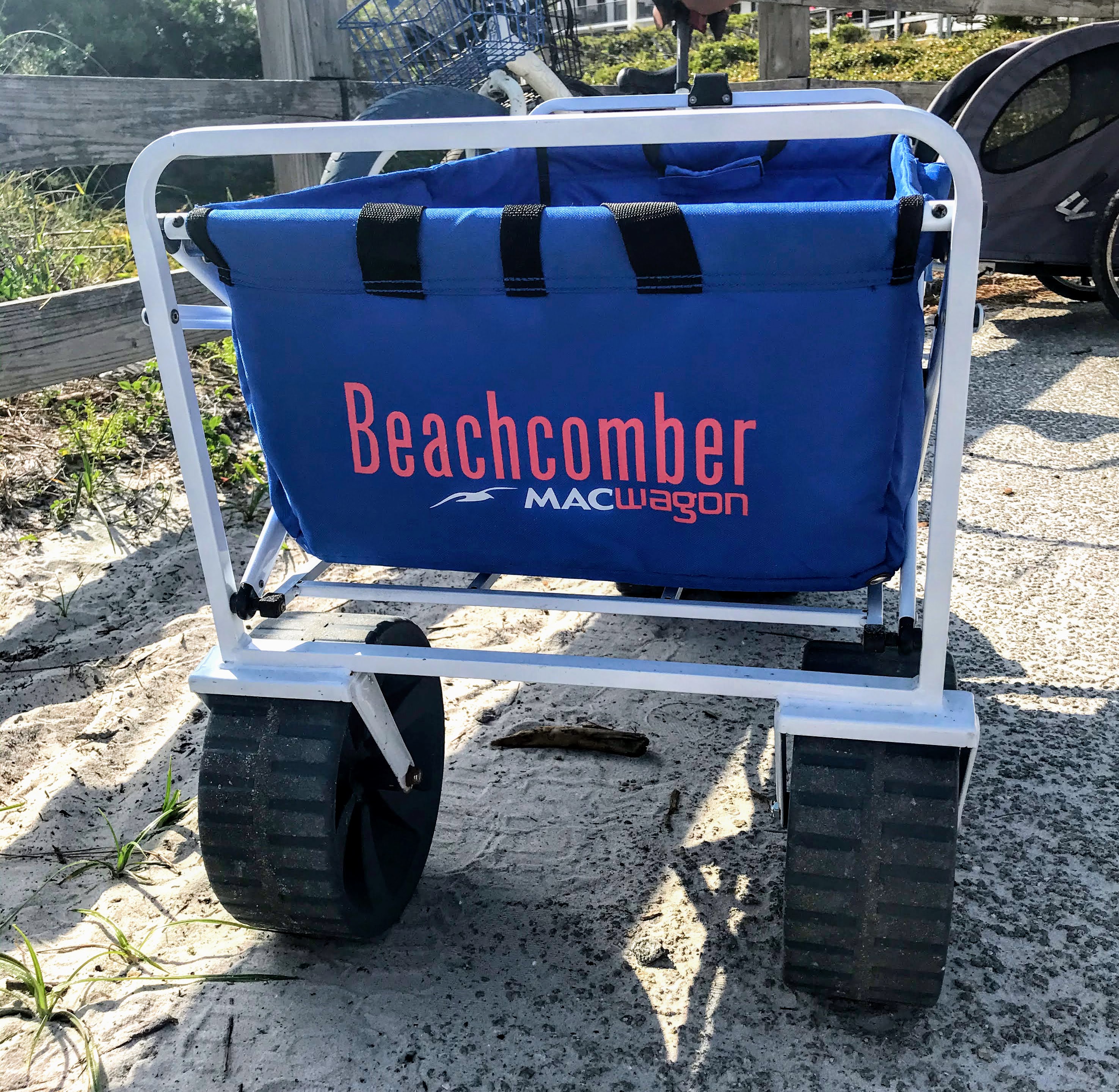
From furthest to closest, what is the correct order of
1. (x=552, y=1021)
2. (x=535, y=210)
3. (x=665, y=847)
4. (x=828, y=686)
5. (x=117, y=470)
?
(x=117, y=470), (x=665, y=847), (x=552, y=1021), (x=828, y=686), (x=535, y=210)

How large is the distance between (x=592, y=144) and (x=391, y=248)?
0.31 m

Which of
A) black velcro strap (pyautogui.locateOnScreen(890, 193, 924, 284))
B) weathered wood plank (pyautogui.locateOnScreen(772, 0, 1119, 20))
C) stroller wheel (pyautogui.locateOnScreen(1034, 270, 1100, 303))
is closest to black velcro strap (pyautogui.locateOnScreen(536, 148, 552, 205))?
black velcro strap (pyautogui.locateOnScreen(890, 193, 924, 284))

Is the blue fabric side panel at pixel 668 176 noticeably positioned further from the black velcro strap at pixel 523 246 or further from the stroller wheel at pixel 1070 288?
the stroller wheel at pixel 1070 288

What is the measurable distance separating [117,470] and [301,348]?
210 centimetres

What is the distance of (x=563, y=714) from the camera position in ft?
7.55

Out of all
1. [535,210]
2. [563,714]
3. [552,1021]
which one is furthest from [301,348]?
[563,714]

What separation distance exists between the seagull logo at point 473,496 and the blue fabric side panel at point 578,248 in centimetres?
26

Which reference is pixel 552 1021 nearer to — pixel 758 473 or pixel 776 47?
pixel 758 473

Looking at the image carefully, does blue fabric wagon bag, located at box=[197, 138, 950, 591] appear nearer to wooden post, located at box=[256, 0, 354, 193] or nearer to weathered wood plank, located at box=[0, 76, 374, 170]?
weathered wood plank, located at box=[0, 76, 374, 170]

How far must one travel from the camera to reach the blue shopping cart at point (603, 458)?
4.03 feet

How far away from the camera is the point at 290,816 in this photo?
1.48 m

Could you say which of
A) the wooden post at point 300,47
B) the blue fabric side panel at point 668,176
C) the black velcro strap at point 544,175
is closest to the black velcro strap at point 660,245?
the blue fabric side panel at point 668,176

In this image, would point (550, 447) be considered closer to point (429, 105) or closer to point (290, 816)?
point (290, 816)

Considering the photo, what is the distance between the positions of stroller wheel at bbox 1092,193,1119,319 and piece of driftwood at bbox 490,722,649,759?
3.34 meters
